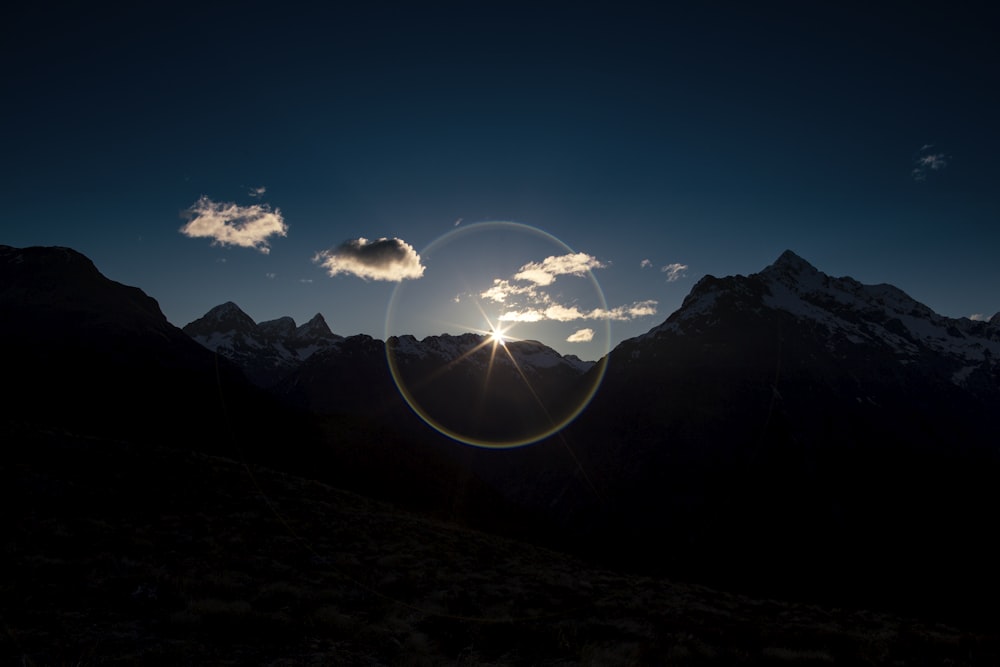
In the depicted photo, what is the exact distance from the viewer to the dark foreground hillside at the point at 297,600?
8.91m

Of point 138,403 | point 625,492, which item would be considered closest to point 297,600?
point 138,403

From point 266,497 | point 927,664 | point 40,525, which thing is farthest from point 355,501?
point 927,664

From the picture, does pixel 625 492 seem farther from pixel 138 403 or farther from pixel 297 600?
pixel 297 600

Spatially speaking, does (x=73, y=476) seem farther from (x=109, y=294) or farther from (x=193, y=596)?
(x=109, y=294)

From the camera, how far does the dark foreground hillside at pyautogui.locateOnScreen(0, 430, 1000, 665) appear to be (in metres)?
8.91

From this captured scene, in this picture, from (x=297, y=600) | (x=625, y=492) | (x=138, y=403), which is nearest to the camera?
(x=297, y=600)

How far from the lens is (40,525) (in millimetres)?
14070

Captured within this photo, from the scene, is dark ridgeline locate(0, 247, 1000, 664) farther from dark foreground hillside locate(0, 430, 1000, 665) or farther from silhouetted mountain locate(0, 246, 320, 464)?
dark foreground hillside locate(0, 430, 1000, 665)

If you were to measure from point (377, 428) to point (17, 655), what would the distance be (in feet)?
188

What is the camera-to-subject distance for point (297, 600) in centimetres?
1183

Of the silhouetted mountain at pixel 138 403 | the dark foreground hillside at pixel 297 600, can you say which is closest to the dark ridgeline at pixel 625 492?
the silhouetted mountain at pixel 138 403

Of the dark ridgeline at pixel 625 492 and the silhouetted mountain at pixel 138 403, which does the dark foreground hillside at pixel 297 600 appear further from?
the silhouetted mountain at pixel 138 403

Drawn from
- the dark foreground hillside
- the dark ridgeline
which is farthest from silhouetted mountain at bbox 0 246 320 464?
the dark foreground hillside

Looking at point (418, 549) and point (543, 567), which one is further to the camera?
point (543, 567)
